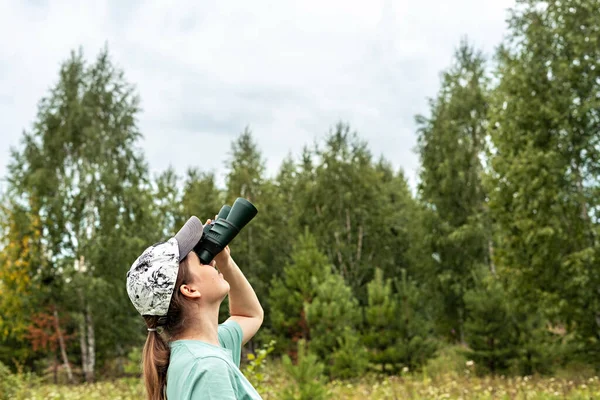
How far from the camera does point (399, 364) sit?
44.9ft

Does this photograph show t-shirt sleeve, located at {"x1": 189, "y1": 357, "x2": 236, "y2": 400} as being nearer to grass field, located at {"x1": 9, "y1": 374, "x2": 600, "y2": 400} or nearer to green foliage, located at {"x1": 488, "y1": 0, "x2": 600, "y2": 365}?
grass field, located at {"x1": 9, "y1": 374, "x2": 600, "y2": 400}

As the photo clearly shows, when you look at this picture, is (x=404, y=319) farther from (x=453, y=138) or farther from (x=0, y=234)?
(x=0, y=234)

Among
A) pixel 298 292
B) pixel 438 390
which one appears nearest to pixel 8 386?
pixel 438 390

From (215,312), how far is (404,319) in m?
12.6

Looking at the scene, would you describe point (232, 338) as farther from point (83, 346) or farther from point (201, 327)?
point (83, 346)

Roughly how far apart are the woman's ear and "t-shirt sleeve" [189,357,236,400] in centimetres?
23

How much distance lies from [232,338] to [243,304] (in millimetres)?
209

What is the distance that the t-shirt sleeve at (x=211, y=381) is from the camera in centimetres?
152

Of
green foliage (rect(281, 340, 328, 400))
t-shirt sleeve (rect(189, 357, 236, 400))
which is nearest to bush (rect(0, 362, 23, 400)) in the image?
green foliage (rect(281, 340, 328, 400))

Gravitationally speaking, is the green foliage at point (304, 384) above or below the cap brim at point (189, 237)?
below

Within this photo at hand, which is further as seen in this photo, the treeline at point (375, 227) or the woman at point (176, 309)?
the treeline at point (375, 227)

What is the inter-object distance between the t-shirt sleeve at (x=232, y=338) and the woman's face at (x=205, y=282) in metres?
0.42

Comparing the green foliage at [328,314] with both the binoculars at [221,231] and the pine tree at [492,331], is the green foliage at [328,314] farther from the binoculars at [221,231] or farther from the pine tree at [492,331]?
the binoculars at [221,231]

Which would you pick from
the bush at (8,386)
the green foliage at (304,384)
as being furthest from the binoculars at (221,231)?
the bush at (8,386)
